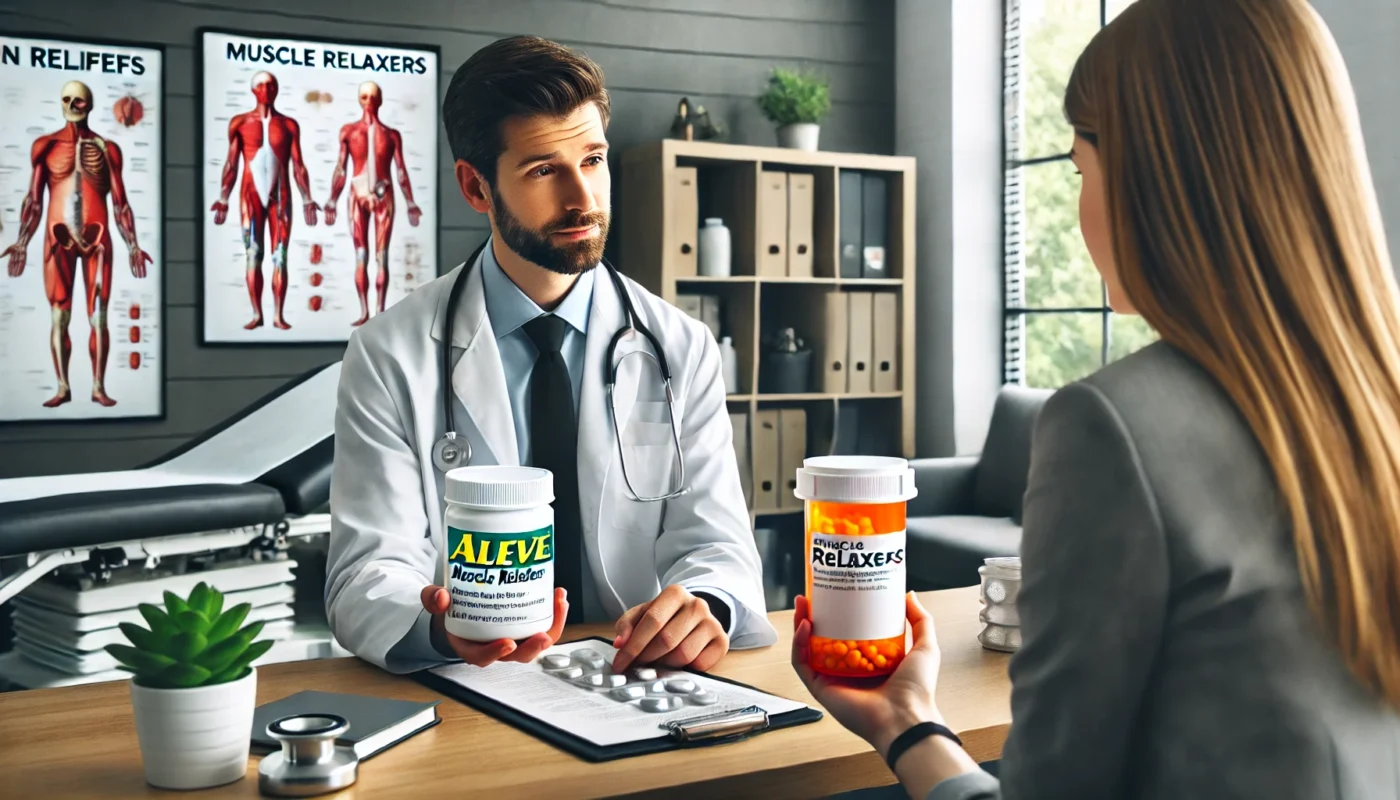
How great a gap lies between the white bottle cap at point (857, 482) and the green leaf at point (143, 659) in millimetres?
547

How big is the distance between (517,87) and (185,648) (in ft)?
3.35

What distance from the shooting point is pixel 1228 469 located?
777 mm

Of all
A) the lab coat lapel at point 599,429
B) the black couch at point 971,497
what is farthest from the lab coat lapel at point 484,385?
the black couch at point 971,497

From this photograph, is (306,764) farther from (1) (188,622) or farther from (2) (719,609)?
(2) (719,609)

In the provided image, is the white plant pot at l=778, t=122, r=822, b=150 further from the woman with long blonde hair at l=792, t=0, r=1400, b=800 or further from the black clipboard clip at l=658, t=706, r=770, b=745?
the woman with long blonde hair at l=792, t=0, r=1400, b=800

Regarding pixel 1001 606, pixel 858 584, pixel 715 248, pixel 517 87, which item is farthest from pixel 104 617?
pixel 715 248

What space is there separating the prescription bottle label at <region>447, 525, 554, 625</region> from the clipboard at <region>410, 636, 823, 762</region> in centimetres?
11

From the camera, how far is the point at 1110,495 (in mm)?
771

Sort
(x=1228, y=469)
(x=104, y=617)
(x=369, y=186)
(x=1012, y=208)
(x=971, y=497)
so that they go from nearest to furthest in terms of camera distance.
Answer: (x=1228, y=469)
(x=104, y=617)
(x=369, y=186)
(x=971, y=497)
(x=1012, y=208)

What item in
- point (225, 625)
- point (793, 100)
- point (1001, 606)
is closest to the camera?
point (225, 625)

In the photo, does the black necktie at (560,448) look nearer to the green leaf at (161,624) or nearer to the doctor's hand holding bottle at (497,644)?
the doctor's hand holding bottle at (497,644)

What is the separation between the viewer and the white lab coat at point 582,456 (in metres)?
1.63

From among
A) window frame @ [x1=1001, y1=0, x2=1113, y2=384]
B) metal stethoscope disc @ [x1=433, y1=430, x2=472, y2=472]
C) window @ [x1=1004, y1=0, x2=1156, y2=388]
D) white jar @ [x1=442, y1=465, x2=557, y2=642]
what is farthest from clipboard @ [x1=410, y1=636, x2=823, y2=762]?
window frame @ [x1=1001, y1=0, x2=1113, y2=384]

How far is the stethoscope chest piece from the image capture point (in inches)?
40.6
